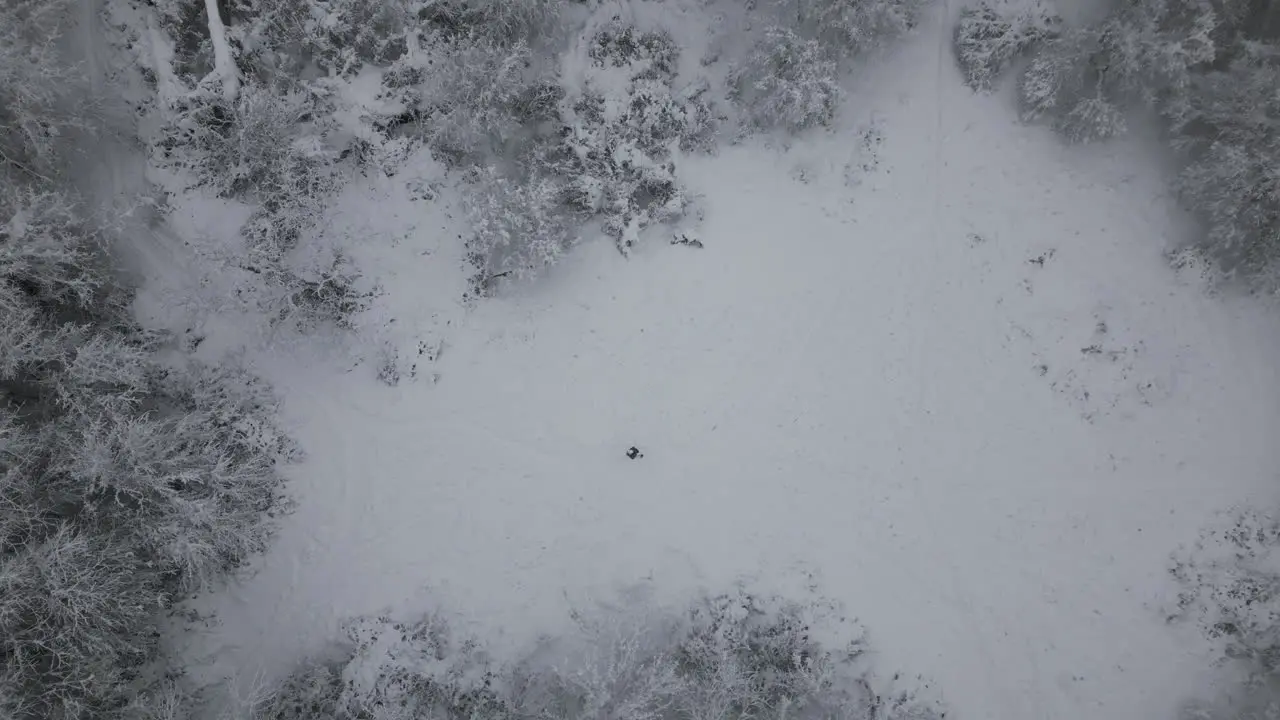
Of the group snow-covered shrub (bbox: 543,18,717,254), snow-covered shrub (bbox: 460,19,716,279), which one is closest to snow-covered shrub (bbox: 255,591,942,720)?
snow-covered shrub (bbox: 460,19,716,279)

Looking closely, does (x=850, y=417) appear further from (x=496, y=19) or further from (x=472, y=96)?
(x=496, y=19)

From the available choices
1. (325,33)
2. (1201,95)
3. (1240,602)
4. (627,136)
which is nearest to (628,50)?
(627,136)

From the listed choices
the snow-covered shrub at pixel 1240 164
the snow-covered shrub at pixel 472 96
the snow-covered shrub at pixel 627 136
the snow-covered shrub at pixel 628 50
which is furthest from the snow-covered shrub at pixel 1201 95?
the snow-covered shrub at pixel 472 96

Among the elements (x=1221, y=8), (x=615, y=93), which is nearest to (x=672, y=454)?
(x=615, y=93)

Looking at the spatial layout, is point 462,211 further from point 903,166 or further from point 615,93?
point 903,166

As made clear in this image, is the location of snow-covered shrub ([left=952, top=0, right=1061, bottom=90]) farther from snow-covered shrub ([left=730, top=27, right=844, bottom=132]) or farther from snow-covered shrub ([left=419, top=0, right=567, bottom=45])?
snow-covered shrub ([left=419, top=0, right=567, bottom=45])

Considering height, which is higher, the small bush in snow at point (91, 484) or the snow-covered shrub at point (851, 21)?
the snow-covered shrub at point (851, 21)

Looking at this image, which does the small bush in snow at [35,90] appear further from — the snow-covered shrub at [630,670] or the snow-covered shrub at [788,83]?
the snow-covered shrub at [788,83]
